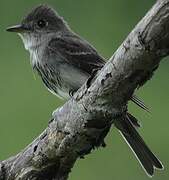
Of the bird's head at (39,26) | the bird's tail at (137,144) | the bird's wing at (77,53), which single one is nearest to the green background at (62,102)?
the bird's head at (39,26)

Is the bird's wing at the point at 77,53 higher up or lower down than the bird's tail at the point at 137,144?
higher up

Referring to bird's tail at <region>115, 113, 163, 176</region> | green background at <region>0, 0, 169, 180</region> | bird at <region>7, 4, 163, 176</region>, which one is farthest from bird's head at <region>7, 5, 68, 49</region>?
green background at <region>0, 0, 169, 180</region>

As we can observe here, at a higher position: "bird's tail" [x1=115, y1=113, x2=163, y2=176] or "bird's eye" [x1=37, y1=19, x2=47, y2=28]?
"bird's eye" [x1=37, y1=19, x2=47, y2=28]

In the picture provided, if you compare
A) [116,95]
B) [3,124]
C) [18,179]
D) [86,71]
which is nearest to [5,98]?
[3,124]

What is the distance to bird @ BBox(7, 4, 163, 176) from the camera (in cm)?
525

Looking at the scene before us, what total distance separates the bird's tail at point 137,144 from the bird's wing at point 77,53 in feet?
1.51

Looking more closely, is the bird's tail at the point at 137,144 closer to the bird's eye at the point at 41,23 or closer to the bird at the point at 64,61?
the bird at the point at 64,61

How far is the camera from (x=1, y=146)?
7.86m

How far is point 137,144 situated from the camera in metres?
5.27

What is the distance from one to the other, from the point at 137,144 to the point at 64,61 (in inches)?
27.5

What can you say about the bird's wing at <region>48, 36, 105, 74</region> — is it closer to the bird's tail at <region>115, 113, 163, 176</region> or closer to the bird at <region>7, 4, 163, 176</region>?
the bird at <region>7, 4, 163, 176</region>

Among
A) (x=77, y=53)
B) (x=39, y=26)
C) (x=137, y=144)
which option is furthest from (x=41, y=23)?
(x=137, y=144)

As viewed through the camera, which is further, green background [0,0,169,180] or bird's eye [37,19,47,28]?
green background [0,0,169,180]

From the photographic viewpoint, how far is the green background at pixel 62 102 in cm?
776
